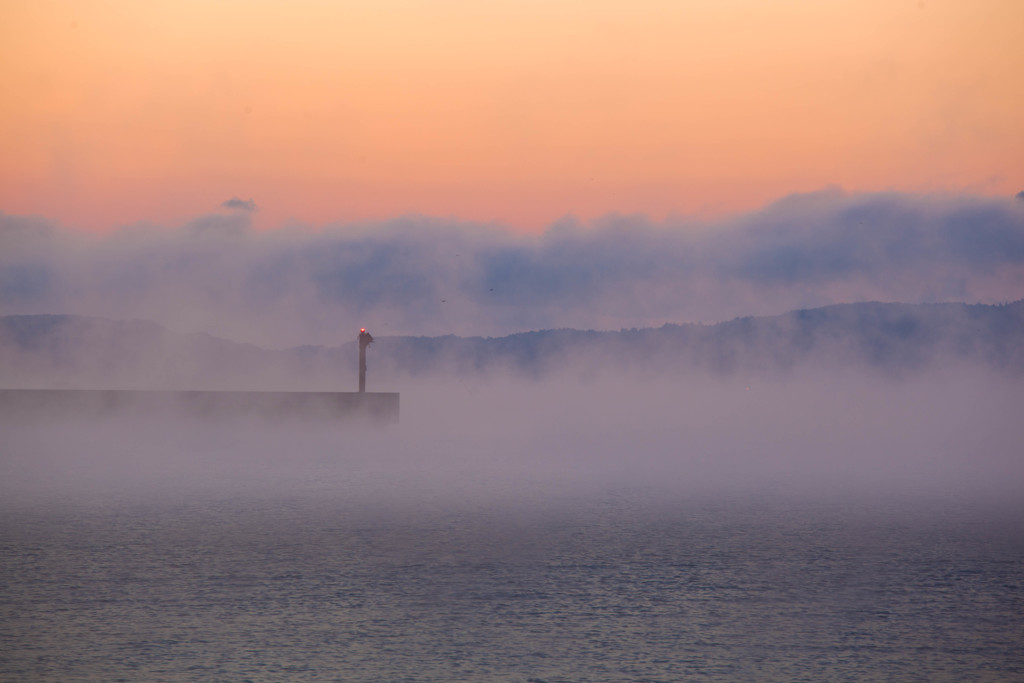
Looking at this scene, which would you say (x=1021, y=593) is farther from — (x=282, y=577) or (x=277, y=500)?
(x=277, y=500)

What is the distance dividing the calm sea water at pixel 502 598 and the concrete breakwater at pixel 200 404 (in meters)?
32.7

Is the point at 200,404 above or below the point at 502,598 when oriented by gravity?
above

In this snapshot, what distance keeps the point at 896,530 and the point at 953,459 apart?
33.8 m

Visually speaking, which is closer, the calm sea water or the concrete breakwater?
the calm sea water

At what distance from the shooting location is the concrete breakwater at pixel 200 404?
58250mm

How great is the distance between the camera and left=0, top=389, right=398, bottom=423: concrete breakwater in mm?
58250

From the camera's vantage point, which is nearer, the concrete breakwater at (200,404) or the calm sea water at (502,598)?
the calm sea water at (502,598)

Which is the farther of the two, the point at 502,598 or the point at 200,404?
the point at 200,404

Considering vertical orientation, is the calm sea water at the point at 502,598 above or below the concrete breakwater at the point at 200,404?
below

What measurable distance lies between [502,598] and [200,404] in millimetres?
48392

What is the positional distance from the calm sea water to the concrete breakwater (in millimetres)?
32661

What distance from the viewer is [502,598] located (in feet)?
48.6

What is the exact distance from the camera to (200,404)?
197ft

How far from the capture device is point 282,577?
1639 centimetres
